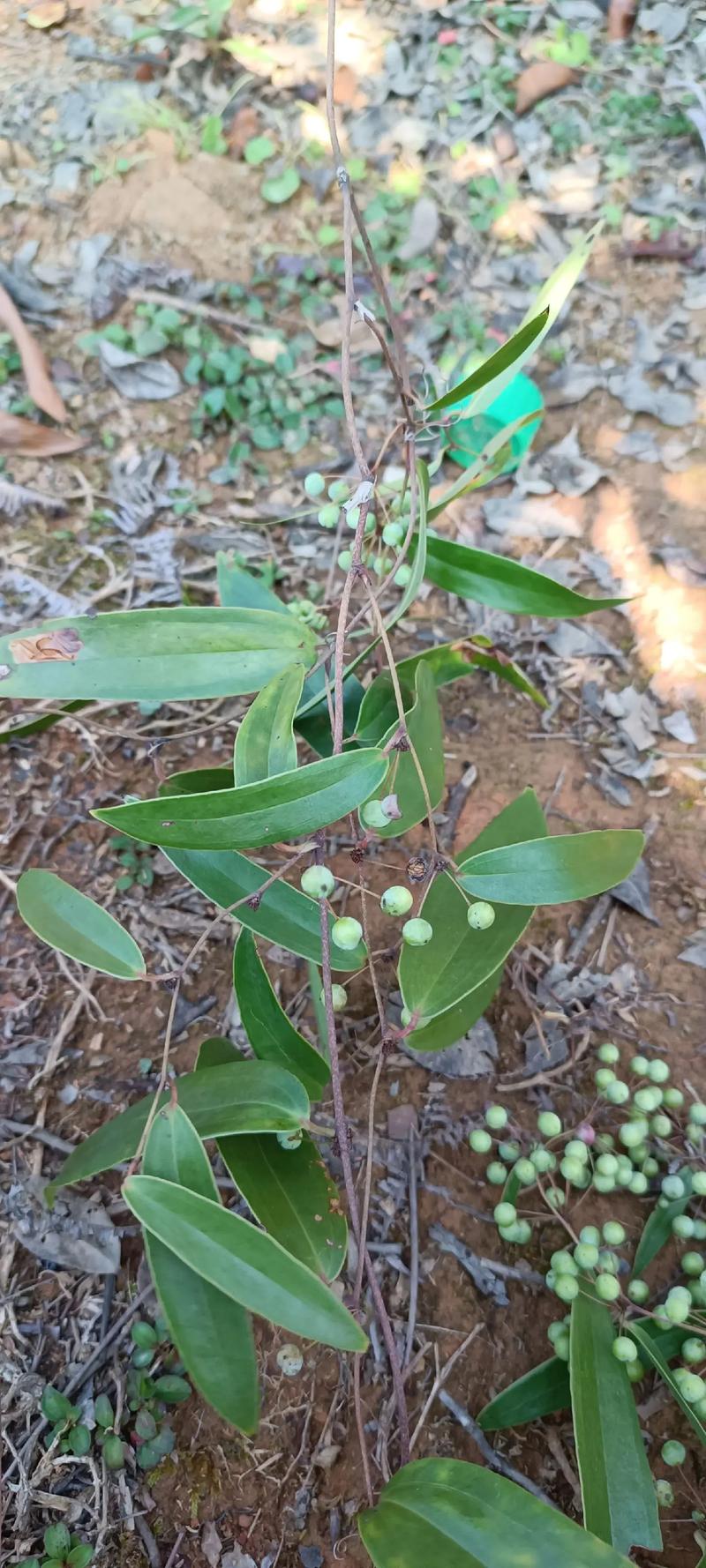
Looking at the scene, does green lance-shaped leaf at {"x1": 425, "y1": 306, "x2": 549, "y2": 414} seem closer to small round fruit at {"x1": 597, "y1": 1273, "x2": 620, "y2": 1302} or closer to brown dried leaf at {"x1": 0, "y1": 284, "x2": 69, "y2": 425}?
small round fruit at {"x1": 597, "y1": 1273, "x2": 620, "y2": 1302}

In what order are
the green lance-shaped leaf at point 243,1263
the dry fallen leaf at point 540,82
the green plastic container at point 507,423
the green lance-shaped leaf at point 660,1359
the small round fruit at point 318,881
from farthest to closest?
1. the dry fallen leaf at point 540,82
2. the green plastic container at point 507,423
3. the green lance-shaped leaf at point 660,1359
4. the small round fruit at point 318,881
5. the green lance-shaped leaf at point 243,1263

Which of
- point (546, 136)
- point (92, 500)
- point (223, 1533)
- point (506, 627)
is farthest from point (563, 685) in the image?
point (546, 136)

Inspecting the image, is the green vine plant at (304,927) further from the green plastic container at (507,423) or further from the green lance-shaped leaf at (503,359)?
the green plastic container at (507,423)

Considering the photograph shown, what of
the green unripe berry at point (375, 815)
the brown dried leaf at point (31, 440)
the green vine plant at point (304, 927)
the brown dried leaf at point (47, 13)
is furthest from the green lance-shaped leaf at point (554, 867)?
the brown dried leaf at point (47, 13)

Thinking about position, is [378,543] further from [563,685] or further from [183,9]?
[183,9]

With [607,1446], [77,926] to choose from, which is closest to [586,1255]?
[607,1446]

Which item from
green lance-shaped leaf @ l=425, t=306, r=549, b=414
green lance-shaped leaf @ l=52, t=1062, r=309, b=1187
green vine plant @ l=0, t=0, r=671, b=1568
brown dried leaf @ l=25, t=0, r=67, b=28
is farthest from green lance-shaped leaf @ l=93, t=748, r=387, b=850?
brown dried leaf @ l=25, t=0, r=67, b=28

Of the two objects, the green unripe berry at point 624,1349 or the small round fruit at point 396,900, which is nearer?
the small round fruit at point 396,900
